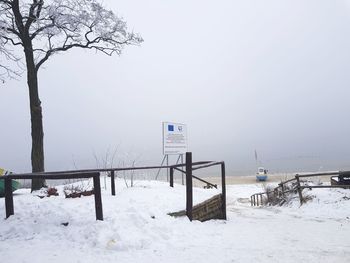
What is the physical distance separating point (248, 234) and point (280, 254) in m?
1.59

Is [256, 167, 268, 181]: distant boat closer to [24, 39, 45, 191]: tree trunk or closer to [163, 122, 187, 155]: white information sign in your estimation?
[163, 122, 187, 155]: white information sign

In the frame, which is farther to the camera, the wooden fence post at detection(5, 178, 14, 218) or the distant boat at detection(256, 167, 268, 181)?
the distant boat at detection(256, 167, 268, 181)

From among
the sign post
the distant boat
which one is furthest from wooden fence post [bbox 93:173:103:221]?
the distant boat

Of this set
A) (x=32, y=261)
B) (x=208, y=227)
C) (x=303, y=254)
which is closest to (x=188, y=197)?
(x=208, y=227)

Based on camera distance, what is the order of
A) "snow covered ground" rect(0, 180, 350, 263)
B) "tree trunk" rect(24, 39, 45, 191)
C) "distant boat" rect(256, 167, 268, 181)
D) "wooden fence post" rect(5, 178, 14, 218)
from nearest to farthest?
1. "snow covered ground" rect(0, 180, 350, 263)
2. "wooden fence post" rect(5, 178, 14, 218)
3. "tree trunk" rect(24, 39, 45, 191)
4. "distant boat" rect(256, 167, 268, 181)

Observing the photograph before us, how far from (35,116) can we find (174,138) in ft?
28.1

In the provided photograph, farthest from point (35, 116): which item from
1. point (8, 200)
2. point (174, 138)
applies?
point (174, 138)

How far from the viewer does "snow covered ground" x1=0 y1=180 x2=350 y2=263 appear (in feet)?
16.7

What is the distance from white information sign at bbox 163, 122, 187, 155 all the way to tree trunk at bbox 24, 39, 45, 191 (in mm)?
7563

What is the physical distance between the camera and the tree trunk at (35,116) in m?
11.9

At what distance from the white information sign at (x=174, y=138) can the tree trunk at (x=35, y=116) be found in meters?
7.56

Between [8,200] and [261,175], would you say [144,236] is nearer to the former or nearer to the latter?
[8,200]

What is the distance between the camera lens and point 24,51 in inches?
485

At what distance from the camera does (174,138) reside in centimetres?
1923
